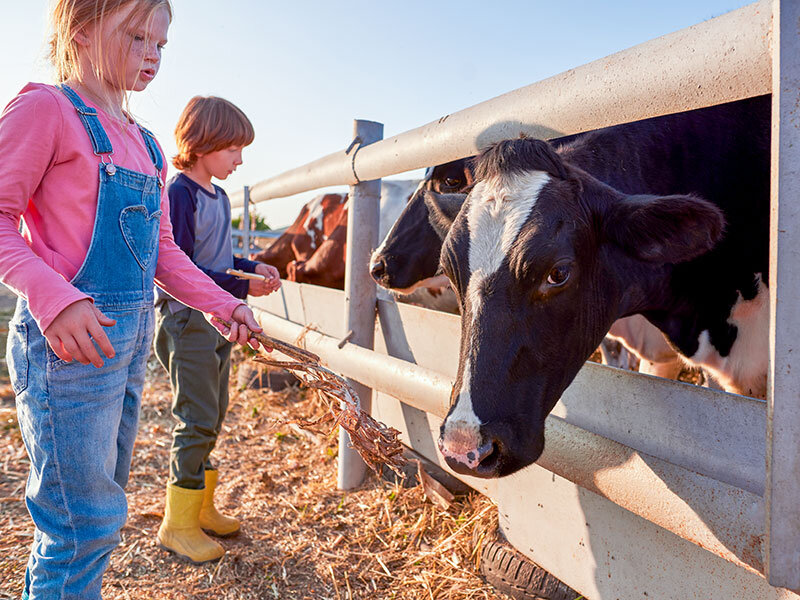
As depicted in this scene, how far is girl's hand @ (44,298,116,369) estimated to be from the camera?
4.00ft

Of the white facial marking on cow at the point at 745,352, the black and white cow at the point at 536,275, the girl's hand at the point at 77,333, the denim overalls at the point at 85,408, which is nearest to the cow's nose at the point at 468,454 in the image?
the black and white cow at the point at 536,275

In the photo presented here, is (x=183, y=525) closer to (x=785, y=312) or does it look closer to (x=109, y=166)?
(x=109, y=166)

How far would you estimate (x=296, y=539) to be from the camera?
2.71 m

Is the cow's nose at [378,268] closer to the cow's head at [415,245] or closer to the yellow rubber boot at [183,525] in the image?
the cow's head at [415,245]

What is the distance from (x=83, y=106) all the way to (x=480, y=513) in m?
1.99

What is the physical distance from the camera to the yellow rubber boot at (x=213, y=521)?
2.72m

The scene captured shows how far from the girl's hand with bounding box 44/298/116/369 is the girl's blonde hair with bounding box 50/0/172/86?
0.64m

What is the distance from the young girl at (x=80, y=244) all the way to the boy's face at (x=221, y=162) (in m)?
1.05

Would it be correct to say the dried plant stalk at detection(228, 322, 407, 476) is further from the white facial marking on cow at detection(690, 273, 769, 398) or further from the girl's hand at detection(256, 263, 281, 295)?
the white facial marking on cow at detection(690, 273, 769, 398)

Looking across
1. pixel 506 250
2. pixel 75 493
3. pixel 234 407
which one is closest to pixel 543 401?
pixel 506 250

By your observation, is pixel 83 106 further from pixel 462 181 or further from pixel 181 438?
pixel 462 181

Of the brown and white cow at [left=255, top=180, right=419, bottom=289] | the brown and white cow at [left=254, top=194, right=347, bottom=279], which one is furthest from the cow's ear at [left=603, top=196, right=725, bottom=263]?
the brown and white cow at [left=254, top=194, right=347, bottom=279]

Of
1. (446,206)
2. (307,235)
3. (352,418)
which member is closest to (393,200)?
(307,235)

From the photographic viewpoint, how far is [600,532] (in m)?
1.91
